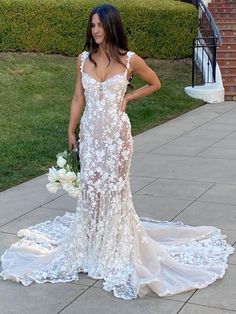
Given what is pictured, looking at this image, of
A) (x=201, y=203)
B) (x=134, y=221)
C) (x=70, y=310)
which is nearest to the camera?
(x=70, y=310)

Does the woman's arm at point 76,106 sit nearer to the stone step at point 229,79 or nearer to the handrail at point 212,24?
the handrail at point 212,24

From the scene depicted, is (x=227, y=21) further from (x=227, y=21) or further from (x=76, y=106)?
(x=76, y=106)

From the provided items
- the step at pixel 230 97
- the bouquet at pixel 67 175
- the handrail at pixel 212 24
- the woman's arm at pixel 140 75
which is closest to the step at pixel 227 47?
the handrail at pixel 212 24

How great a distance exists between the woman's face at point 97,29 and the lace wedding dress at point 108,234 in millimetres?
223

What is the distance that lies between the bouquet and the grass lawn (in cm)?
258

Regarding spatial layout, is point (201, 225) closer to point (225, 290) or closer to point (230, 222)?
point (230, 222)

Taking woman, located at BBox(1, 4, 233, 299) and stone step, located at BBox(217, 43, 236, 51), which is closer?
woman, located at BBox(1, 4, 233, 299)

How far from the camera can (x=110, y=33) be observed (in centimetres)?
418

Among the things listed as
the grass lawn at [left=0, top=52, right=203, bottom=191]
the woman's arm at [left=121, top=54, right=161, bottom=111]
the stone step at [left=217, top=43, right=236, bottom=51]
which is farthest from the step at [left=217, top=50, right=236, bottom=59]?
the woman's arm at [left=121, top=54, right=161, bottom=111]

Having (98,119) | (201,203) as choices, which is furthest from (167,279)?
(201,203)

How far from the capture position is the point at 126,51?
14.2 feet

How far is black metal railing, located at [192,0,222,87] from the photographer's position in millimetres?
13602

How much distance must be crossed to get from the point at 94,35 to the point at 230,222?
232 centimetres

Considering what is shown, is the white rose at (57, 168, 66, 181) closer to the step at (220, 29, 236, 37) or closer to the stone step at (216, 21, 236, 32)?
the step at (220, 29, 236, 37)
